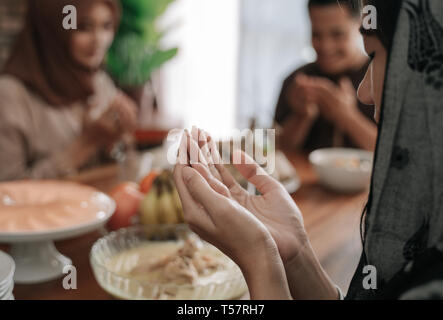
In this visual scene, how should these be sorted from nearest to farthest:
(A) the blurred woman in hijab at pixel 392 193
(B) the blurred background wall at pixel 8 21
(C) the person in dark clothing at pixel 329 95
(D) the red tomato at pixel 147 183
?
(A) the blurred woman in hijab at pixel 392 193 → (D) the red tomato at pixel 147 183 → (C) the person in dark clothing at pixel 329 95 → (B) the blurred background wall at pixel 8 21

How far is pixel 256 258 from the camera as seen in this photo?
0.55 meters

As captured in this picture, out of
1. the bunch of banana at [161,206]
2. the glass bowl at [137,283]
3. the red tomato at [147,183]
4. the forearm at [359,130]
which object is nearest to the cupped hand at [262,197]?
the glass bowl at [137,283]

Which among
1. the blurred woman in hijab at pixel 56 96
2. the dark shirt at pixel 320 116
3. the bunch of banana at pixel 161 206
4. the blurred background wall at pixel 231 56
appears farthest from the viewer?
the blurred background wall at pixel 231 56

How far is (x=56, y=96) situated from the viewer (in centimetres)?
184

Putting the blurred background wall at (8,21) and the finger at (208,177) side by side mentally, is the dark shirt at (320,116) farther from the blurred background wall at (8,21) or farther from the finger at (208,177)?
the blurred background wall at (8,21)

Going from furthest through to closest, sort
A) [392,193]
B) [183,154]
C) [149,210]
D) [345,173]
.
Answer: [345,173] < [149,210] < [183,154] < [392,193]

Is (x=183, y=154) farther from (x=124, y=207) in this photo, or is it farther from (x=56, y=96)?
(x=56, y=96)

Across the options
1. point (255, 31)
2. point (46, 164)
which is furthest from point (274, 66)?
point (46, 164)

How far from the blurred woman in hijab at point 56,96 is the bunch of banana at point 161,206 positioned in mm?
587

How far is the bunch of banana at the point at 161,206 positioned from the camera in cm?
101

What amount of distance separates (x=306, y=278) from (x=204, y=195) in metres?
0.23

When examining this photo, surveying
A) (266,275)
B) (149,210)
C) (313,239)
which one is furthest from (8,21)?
(266,275)
